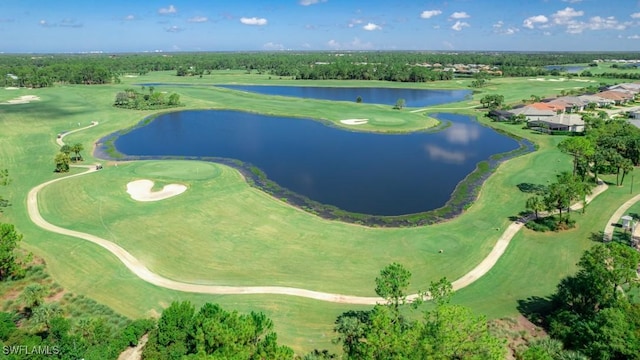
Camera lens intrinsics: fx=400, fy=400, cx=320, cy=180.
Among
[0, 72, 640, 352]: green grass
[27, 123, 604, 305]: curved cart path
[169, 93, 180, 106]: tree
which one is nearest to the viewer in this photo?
[27, 123, 604, 305]: curved cart path

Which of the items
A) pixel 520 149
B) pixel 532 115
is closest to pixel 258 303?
pixel 520 149

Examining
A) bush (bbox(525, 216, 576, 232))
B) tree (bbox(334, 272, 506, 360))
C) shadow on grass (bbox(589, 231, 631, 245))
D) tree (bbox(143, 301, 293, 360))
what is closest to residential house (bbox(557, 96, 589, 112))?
bush (bbox(525, 216, 576, 232))

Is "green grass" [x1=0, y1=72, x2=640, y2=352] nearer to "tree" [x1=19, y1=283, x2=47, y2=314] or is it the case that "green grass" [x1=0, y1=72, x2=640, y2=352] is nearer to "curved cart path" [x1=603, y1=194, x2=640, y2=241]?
"curved cart path" [x1=603, y1=194, x2=640, y2=241]

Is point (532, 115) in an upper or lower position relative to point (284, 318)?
upper

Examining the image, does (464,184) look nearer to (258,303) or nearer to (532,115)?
(258,303)

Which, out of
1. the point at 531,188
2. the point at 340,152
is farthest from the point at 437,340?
the point at 340,152

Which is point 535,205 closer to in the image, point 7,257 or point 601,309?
point 601,309

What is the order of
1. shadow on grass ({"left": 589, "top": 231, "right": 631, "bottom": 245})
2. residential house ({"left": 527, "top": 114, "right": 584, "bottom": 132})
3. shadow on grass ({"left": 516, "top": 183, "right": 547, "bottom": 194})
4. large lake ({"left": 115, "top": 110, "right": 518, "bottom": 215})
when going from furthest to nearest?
residential house ({"left": 527, "top": 114, "right": 584, "bottom": 132})
large lake ({"left": 115, "top": 110, "right": 518, "bottom": 215})
shadow on grass ({"left": 516, "top": 183, "right": 547, "bottom": 194})
shadow on grass ({"left": 589, "top": 231, "right": 631, "bottom": 245})
